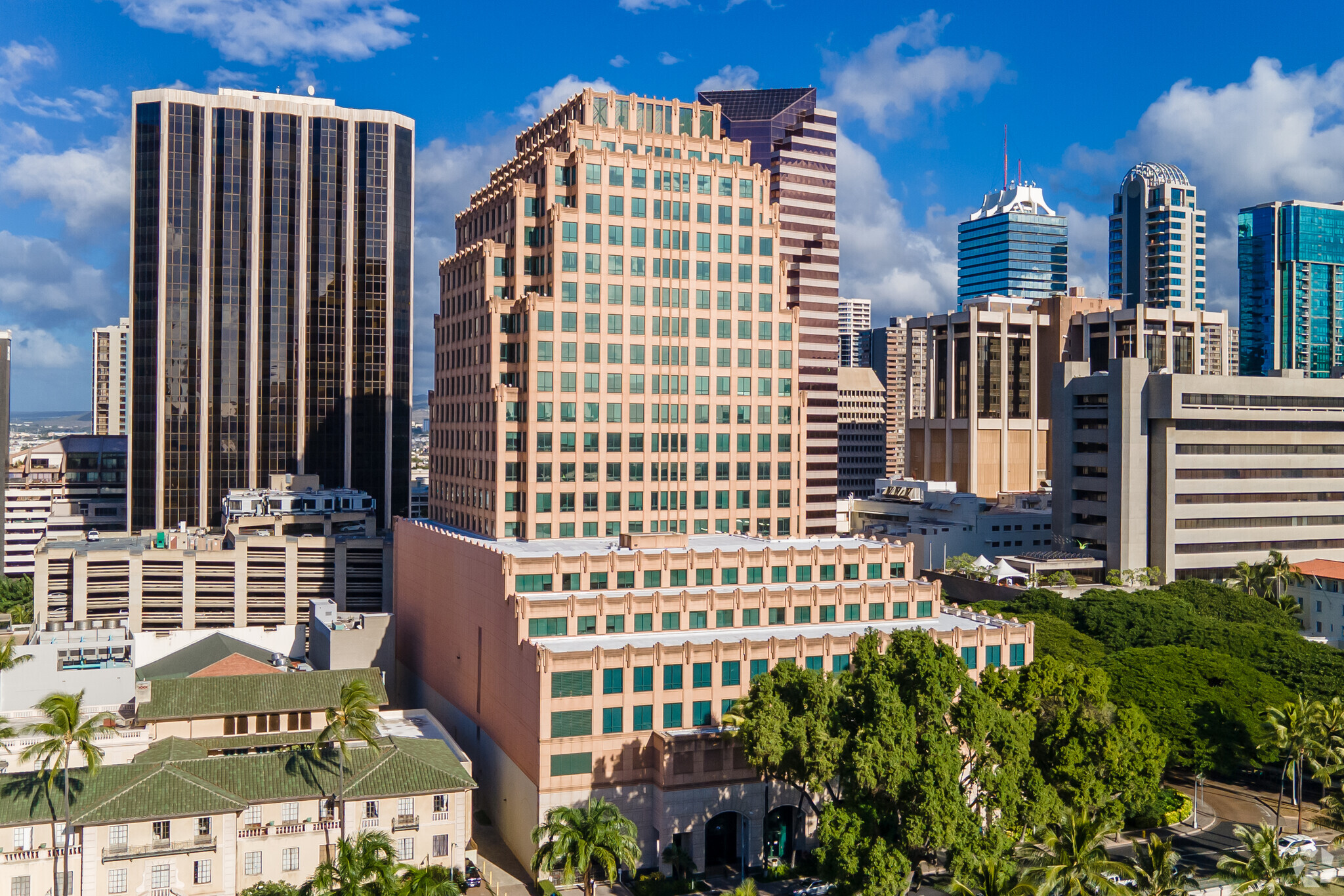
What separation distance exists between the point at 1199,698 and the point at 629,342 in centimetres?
6721

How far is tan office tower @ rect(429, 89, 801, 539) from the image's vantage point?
118 meters

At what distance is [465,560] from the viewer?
11119 cm

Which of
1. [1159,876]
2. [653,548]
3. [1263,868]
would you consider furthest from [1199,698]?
[653,548]

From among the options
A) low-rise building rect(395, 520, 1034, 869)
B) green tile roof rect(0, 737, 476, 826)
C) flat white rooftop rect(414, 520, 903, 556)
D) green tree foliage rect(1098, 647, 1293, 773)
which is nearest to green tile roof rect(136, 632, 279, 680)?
low-rise building rect(395, 520, 1034, 869)

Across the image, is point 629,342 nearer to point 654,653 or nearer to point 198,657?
point 654,653

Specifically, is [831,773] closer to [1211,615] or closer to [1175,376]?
[1211,615]

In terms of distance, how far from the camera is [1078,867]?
57.2 meters

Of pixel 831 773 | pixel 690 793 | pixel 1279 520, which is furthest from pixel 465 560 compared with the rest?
pixel 1279 520

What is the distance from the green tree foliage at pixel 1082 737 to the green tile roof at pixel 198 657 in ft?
275

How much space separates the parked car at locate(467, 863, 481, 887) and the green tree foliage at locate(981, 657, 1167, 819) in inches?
1627

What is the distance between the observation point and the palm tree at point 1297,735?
87625 millimetres

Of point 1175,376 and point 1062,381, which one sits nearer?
point 1175,376

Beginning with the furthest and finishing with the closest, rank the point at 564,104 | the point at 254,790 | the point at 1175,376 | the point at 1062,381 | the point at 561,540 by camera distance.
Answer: the point at 1062,381 < the point at 1175,376 < the point at 564,104 < the point at 561,540 < the point at 254,790

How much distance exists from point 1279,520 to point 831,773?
137 m
